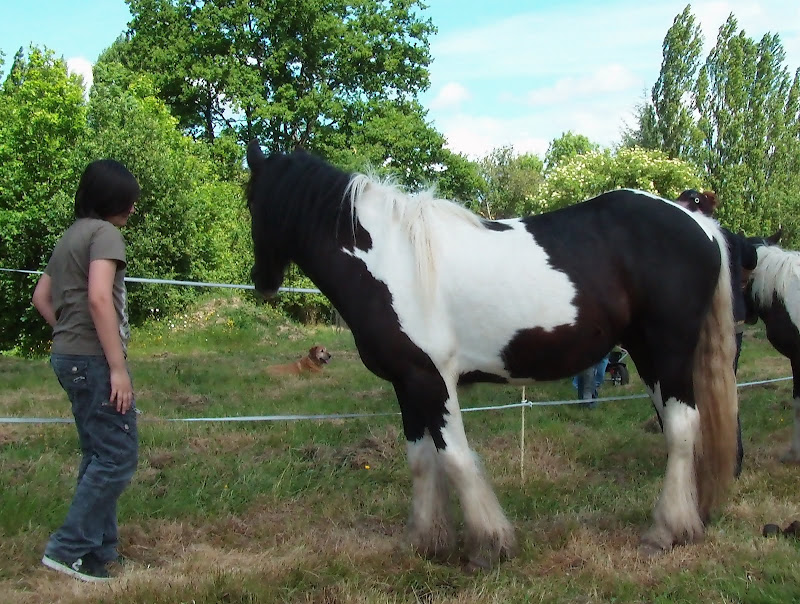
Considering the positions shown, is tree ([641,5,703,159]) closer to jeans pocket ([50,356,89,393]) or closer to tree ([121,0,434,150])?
tree ([121,0,434,150])

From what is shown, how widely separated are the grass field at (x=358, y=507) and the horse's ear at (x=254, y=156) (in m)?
1.86

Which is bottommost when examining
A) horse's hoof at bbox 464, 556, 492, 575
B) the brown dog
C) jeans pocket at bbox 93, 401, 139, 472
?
horse's hoof at bbox 464, 556, 492, 575

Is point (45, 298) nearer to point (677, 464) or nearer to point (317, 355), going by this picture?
point (677, 464)

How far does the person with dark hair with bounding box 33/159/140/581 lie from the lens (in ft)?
8.85

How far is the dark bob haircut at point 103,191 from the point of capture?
2.80 m

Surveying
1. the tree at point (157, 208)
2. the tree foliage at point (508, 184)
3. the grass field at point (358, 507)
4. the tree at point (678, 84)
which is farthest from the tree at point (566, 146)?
the grass field at point (358, 507)

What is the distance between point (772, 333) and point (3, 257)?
14.3 metres

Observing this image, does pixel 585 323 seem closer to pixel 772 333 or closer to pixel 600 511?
pixel 600 511

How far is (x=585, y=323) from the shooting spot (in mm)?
3051

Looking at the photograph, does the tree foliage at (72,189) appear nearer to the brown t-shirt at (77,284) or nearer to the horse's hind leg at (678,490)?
the brown t-shirt at (77,284)

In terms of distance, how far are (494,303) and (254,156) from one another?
139cm

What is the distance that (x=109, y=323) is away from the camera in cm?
264

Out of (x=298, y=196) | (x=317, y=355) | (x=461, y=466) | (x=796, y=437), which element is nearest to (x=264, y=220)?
(x=298, y=196)

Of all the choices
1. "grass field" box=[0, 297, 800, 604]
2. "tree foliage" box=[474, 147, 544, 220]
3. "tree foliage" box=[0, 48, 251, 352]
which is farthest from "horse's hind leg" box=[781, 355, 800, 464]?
"tree foliage" box=[474, 147, 544, 220]
